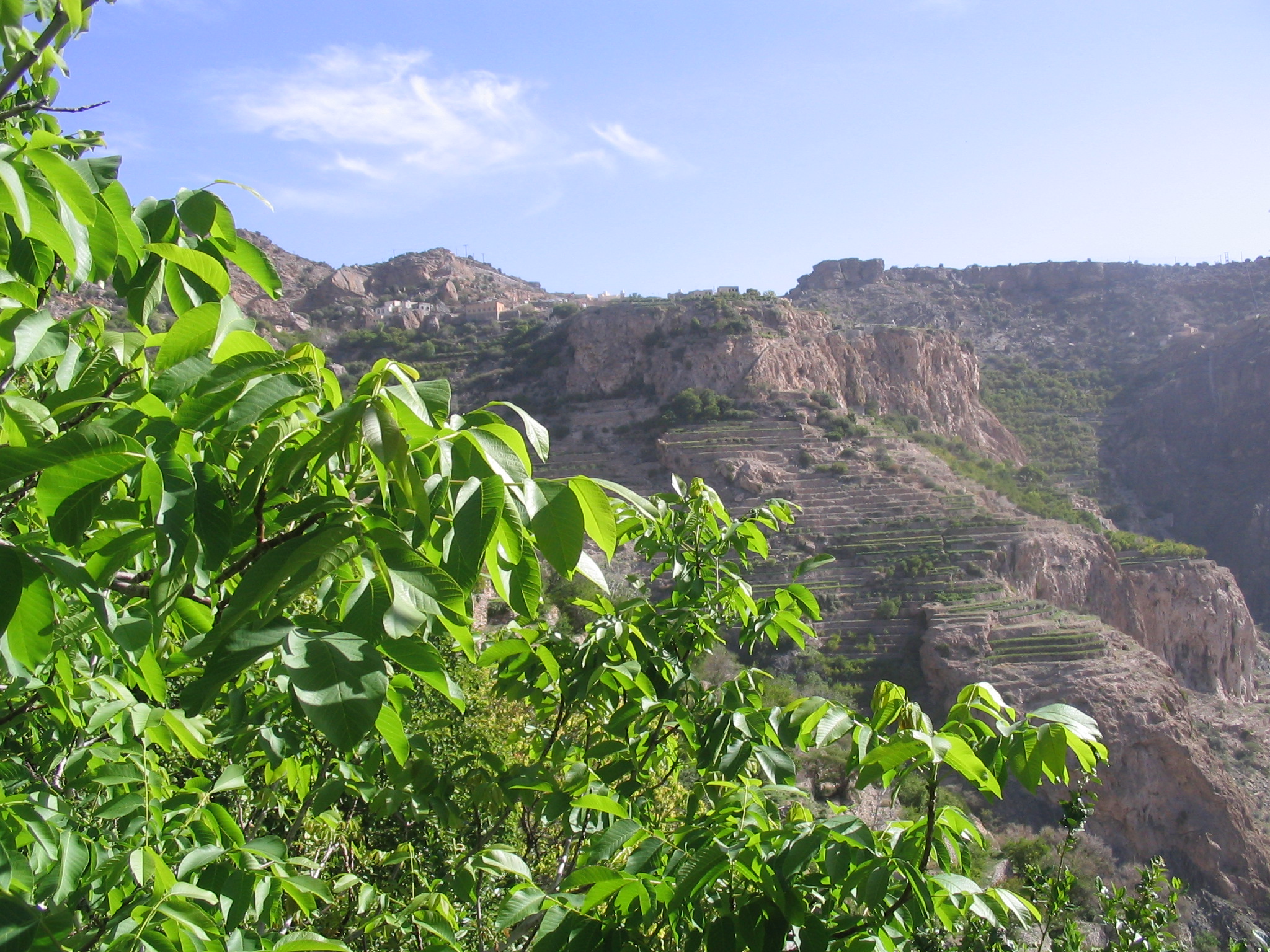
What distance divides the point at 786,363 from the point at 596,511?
45846 mm

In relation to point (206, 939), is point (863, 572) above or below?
below

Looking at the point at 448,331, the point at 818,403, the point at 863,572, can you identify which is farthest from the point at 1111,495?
the point at 448,331

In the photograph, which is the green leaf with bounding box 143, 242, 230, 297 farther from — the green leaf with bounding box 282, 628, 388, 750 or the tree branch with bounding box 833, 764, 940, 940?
the tree branch with bounding box 833, 764, 940, 940

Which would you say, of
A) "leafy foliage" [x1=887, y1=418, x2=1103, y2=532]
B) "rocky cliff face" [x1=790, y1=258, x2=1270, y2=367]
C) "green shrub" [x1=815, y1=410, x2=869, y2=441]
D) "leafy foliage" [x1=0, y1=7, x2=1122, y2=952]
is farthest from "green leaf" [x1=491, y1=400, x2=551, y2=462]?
"rocky cliff face" [x1=790, y1=258, x2=1270, y2=367]

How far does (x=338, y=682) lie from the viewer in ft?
2.71

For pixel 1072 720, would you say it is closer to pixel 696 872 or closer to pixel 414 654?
pixel 696 872

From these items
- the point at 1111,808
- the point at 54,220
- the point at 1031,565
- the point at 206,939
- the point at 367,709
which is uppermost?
the point at 54,220

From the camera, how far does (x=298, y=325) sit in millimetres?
55469

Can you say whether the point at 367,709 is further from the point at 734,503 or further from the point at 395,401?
the point at 734,503

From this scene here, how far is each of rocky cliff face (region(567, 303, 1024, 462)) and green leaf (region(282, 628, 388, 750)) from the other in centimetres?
4337

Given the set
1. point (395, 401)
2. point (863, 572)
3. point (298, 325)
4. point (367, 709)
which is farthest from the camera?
point (298, 325)

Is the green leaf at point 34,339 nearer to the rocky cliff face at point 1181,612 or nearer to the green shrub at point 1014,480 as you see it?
the rocky cliff face at point 1181,612

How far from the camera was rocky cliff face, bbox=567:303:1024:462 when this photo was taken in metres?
44.9

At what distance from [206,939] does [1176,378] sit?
222 feet
